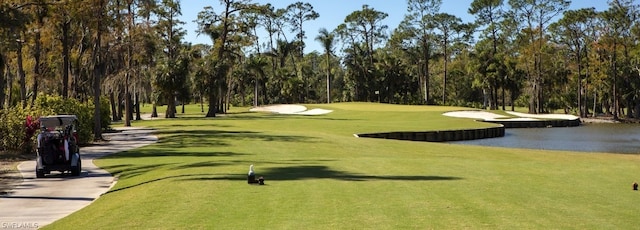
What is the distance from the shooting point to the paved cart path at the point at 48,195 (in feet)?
35.8

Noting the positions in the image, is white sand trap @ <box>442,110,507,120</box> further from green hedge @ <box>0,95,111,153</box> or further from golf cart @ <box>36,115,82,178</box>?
golf cart @ <box>36,115,82,178</box>

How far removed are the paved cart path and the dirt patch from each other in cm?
20

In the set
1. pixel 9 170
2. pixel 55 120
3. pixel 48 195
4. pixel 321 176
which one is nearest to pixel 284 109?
pixel 9 170

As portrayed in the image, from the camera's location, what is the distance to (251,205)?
1031 cm

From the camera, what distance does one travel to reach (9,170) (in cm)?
1920

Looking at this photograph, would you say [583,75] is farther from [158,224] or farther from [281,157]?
[158,224]

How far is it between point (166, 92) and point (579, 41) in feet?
195

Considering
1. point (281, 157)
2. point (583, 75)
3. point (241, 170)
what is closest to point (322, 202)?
point (241, 170)

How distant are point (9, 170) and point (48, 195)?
6.41m

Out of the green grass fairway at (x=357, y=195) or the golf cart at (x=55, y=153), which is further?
the golf cart at (x=55, y=153)

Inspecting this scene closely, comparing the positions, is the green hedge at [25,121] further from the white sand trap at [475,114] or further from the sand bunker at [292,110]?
the white sand trap at [475,114]

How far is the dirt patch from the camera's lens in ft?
51.4

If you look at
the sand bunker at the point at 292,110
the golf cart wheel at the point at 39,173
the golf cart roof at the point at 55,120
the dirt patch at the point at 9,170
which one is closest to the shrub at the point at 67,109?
the dirt patch at the point at 9,170

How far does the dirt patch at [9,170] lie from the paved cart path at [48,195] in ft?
0.64
